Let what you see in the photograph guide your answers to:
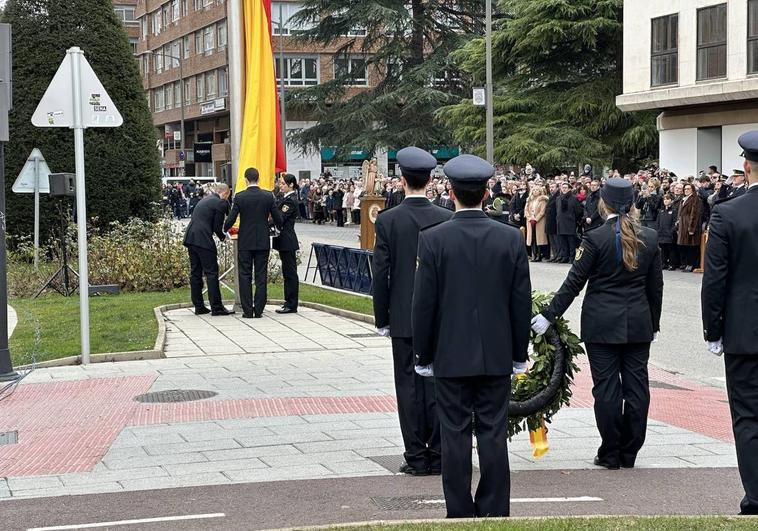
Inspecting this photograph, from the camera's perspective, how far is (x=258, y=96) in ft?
54.9

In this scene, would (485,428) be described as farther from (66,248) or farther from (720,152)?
(720,152)

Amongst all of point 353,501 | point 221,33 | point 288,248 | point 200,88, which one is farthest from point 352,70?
point 353,501

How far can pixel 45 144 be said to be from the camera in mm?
22297

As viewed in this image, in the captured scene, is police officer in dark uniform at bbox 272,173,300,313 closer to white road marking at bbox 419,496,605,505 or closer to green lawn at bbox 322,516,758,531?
white road marking at bbox 419,496,605,505

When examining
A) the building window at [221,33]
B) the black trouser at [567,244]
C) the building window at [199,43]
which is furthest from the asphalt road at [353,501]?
the building window at [199,43]

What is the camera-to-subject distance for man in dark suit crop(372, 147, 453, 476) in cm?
742

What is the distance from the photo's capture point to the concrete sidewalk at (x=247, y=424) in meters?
7.58

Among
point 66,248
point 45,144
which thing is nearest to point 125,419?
point 66,248

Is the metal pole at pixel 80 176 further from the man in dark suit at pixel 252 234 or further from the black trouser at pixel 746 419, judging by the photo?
the black trouser at pixel 746 419

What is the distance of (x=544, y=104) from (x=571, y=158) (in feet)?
10.0

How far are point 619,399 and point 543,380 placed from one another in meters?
0.51

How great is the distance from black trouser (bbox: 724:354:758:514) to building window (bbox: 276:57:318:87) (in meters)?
69.2

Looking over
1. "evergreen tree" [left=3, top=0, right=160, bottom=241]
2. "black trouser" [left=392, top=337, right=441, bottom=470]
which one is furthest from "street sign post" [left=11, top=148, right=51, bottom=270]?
"black trouser" [left=392, top=337, right=441, bottom=470]

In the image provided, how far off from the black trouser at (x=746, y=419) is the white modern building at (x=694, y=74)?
30.2 metres
